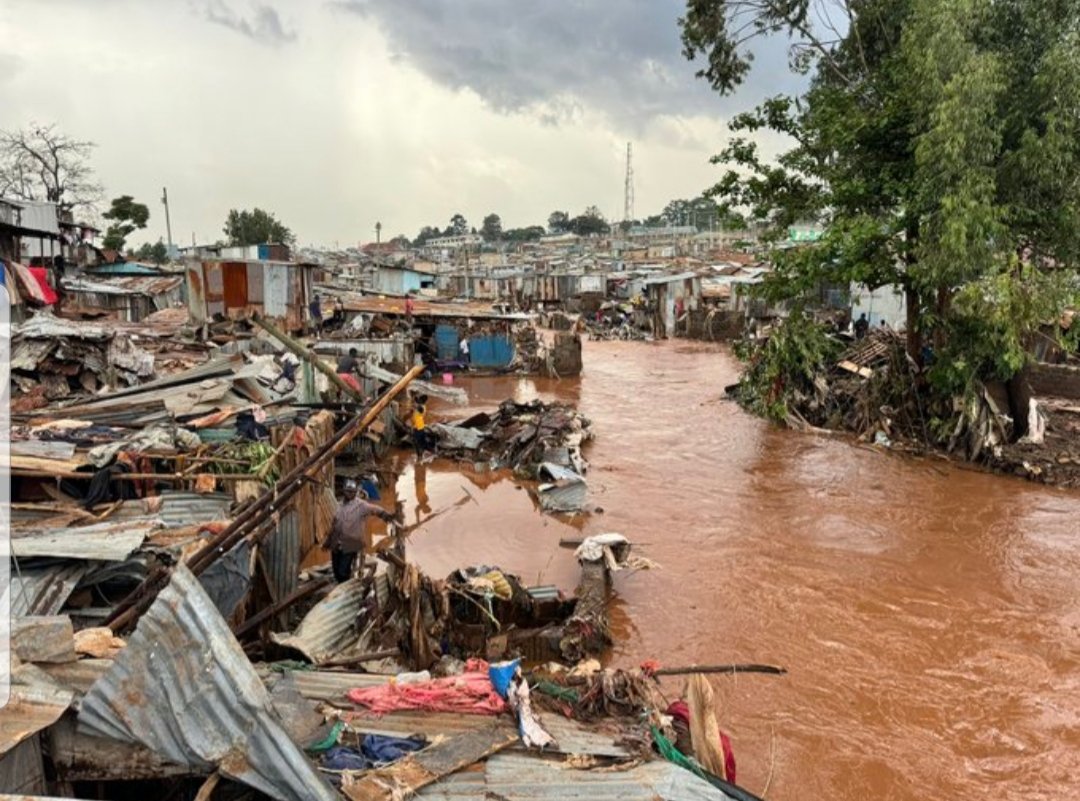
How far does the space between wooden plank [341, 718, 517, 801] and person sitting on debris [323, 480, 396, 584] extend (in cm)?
385

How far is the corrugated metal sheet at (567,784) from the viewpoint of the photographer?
11.8 feet

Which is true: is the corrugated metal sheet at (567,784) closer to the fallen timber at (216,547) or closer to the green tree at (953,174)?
the fallen timber at (216,547)

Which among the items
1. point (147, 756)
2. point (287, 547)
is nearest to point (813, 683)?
point (287, 547)

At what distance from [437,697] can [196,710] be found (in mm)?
1338

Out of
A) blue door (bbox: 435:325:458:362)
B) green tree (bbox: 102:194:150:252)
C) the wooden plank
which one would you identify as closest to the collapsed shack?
blue door (bbox: 435:325:458:362)

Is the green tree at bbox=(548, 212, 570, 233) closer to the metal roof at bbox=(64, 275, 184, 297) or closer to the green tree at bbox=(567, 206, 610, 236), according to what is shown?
the green tree at bbox=(567, 206, 610, 236)

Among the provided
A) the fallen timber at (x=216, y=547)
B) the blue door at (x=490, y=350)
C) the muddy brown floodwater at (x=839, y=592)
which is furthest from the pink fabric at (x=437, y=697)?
the blue door at (x=490, y=350)

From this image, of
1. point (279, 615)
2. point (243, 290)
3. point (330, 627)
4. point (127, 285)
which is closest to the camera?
point (330, 627)

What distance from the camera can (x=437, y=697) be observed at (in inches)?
168

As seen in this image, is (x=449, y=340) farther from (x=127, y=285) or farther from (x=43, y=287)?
(x=127, y=285)

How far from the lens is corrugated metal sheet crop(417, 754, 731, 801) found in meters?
3.59

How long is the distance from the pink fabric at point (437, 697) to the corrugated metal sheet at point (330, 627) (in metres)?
1.35

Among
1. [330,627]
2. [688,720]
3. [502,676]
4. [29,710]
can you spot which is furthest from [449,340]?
[29,710]

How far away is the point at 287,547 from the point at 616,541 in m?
3.97
